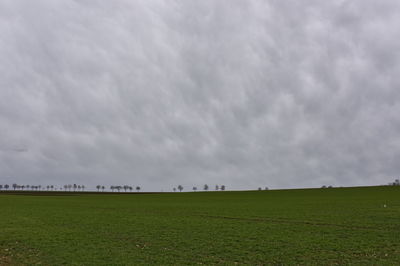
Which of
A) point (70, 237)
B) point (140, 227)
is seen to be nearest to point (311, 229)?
point (140, 227)

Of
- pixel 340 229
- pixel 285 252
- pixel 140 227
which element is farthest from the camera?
pixel 140 227

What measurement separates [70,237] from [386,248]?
28863 mm

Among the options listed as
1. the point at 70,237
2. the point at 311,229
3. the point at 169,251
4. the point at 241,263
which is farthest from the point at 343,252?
the point at 70,237

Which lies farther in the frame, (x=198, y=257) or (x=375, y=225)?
(x=375, y=225)

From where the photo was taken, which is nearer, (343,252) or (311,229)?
(343,252)

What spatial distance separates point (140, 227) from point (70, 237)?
8796 millimetres

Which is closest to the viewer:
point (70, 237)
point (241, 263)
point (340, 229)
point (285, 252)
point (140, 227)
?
point (241, 263)

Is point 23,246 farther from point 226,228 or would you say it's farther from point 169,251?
point 226,228

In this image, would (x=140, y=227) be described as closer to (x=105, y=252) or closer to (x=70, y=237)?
(x=70, y=237)

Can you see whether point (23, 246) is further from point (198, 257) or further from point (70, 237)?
point (198, 257)

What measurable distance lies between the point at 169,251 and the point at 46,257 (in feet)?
30.1

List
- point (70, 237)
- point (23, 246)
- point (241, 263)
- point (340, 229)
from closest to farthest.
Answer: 1. point (241, 263)
2. point (23, 246)
3. point (70, 237)
4. point (340, 229)

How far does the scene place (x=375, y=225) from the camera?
37.1 meters

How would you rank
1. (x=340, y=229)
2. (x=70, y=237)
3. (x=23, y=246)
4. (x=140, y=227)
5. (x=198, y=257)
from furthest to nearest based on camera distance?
1. (x=140, y=227)
2. (x=340, y=229)
3. (x=70, y=237)
4. (x=23, y=246)
5. (x=198, y=257)
